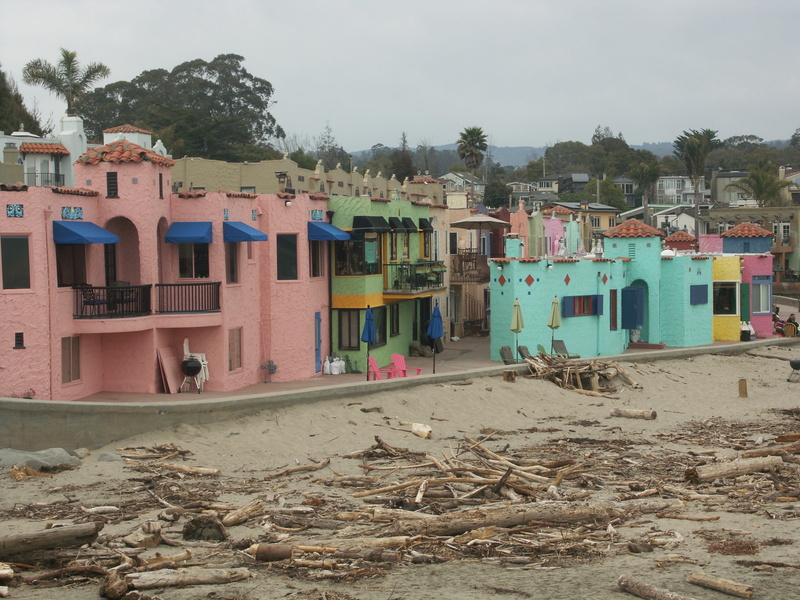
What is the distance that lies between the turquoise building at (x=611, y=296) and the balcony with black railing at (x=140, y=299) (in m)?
12.1

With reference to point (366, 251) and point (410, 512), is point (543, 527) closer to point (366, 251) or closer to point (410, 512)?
point (410, 512)

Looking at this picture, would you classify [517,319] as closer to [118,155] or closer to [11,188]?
[118,155]

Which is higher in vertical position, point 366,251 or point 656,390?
point 366,251

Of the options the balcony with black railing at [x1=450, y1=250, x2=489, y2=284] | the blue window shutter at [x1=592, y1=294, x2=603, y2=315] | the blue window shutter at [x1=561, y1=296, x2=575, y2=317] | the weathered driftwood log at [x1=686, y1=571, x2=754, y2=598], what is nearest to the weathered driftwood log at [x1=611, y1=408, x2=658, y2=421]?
the blue window shutter at [x1=561, y1=296, x2=575, y2=317]

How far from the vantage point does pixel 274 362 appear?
28922mm

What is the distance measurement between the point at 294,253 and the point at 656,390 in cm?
1217

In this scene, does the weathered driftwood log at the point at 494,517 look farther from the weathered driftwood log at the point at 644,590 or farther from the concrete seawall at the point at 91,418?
the concrete seawall at the point at 91,418

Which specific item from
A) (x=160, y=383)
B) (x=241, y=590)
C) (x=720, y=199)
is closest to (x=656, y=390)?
(x=160, y=383)

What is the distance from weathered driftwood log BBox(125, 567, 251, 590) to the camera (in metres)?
11.1

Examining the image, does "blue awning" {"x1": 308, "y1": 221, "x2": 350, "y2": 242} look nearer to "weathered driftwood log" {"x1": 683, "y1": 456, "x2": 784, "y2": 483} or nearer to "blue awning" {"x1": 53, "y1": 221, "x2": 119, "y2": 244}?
"blue awning" {"x1": 53, "y1": 221, "x2": 119, "y2": 244}

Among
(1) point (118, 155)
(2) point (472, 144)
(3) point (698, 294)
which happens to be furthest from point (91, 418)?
(2) point (472, 144)

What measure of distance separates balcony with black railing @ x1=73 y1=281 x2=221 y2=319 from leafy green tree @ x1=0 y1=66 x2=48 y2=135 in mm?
36226

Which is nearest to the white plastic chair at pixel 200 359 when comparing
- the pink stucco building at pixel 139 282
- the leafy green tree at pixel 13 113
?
the pink stucco building at pixel 139 282

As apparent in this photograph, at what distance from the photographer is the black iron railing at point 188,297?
25.2 meters
